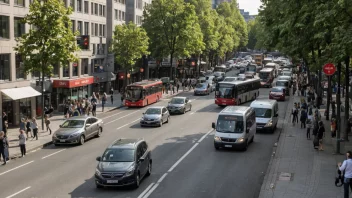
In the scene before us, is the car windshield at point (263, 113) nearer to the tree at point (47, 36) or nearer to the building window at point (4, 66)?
the tree at point (47, 36)

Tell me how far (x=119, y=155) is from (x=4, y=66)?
22.3 meters

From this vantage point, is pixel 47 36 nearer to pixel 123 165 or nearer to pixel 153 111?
pixel 153 111

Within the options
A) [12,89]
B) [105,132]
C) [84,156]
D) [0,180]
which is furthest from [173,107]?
[0,180]

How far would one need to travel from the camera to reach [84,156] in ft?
87.2

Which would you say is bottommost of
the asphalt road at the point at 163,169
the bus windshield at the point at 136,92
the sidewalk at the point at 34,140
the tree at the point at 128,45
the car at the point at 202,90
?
the sidewalk at the point at 34,140

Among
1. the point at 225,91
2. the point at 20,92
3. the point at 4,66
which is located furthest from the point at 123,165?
the point at 225,91

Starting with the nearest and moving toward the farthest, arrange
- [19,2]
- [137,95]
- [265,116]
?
[265,116] → [19,2] → [137,95]

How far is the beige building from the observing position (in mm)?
38188

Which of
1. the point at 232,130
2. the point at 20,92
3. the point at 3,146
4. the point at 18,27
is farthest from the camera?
the point at 18,27

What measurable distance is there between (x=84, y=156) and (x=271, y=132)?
1453cm

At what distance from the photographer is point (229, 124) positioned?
27688 mm

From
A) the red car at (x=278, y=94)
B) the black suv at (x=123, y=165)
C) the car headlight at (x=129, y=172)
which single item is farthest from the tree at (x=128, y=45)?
the car headlight at (x=129, y=172)

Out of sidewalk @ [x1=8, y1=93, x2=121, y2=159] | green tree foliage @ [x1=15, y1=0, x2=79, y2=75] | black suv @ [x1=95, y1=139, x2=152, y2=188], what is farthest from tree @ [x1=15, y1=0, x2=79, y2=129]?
black suv @ [x1=95, y1=139, x2=152, y2=188]

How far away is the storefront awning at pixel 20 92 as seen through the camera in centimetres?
3662
